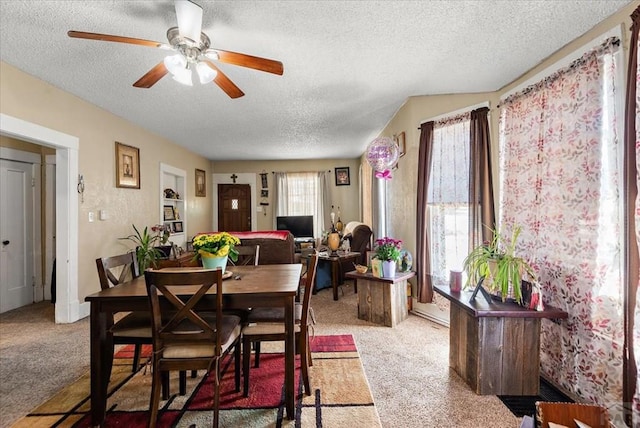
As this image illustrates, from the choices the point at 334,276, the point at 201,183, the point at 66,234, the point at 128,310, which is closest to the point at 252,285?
the point at 128,310

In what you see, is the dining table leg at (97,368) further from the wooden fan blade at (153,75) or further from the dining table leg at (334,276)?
the dining table leg at (334,276)

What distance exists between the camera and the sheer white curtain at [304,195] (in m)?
7.62

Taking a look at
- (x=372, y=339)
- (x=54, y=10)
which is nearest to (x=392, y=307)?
(x=372, y=339)

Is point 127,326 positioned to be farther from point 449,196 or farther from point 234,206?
point 234,206

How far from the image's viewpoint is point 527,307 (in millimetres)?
2008

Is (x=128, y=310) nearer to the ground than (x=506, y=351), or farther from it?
farther from it

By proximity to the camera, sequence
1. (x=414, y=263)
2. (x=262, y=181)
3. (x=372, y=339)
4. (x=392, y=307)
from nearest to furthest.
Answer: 1. (x=372, y=339)
2. (x=392, y=307)
3. (x=414, y=263)
4. (x=262, y=181)

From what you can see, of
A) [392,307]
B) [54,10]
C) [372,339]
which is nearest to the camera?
[54,10]

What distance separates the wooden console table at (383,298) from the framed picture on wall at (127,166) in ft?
11.1

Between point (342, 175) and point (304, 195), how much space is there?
3.59ft

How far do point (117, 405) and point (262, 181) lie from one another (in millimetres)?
6157

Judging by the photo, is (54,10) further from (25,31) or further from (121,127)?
(121,127)

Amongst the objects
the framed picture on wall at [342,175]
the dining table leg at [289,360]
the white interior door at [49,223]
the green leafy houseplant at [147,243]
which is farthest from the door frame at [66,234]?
the framed picture on wall at [342,175]

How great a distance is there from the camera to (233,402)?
75.6 inches
